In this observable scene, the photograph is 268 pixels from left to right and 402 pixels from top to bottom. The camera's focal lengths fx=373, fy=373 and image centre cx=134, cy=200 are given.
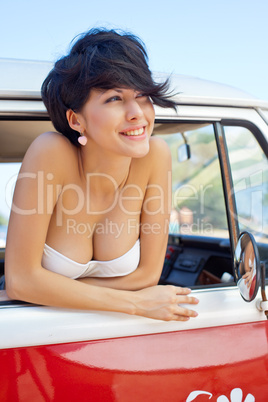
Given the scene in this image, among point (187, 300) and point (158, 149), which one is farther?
point (158, 149)

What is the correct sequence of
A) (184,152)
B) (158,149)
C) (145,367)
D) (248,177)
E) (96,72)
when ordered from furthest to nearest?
(184,152) → (248,177) → (158,149) → (96,72) → (145,367)

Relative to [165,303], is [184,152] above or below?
above

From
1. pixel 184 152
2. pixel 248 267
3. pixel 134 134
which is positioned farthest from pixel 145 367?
pixel 184 152

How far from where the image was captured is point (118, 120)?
52.7 inches

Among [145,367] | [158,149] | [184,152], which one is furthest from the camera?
[184,152]

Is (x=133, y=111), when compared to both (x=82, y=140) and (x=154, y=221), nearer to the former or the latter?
(x=82, y=140)

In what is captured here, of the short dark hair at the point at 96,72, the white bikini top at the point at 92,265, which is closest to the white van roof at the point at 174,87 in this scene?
the short dark hair at the point at 96,72

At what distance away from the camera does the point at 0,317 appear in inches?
47.0

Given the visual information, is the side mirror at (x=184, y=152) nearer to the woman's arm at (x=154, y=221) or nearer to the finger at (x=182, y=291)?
the woman's arm at (x=154, y=221)

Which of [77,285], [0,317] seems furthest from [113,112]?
[0,317]

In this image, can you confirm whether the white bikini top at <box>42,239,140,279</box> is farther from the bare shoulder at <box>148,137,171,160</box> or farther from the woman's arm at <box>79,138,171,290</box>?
the bare shoulder at <box>148,137,171,160</box>

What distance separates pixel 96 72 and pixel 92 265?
0.74 meters

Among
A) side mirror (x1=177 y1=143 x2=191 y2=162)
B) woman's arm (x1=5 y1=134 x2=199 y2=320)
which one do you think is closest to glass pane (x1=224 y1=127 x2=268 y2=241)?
woman's arm (x1=5 y1=134 x2=199 y2=320)

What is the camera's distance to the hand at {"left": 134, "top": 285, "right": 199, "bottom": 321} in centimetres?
128
